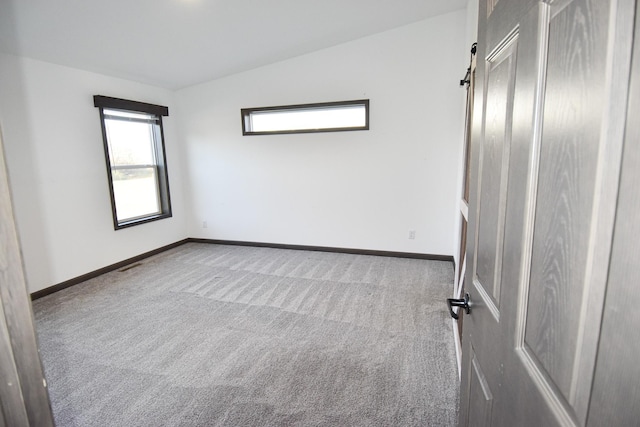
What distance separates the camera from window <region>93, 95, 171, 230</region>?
388cm

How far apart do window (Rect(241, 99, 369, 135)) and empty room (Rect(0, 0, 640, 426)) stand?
32 millimetres

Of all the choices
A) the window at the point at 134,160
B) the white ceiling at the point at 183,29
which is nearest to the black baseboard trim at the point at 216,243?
the window at the point at 134,160

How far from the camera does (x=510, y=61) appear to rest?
0.76m

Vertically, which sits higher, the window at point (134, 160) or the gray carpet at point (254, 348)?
the window at point (134, 160)

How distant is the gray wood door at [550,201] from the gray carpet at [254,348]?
1.13 meters

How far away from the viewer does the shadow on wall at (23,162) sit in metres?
2.87

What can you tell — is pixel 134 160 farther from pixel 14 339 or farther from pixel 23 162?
pixel 14 339

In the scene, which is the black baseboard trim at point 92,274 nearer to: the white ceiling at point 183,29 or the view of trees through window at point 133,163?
the view of trees through window at point 133,163

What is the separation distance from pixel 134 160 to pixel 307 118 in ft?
8.07

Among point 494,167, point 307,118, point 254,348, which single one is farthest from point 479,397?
point 307,118

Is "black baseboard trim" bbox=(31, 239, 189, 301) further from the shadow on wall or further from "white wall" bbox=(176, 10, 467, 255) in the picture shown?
"white wall" bbox=(176, 10, 467, 255)

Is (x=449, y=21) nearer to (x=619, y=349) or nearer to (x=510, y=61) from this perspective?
(x=510, y=61)

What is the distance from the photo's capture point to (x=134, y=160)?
4.30 metres

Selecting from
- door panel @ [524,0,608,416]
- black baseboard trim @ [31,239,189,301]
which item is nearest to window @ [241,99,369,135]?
black baseboard trim @ [31,239,189,301]
